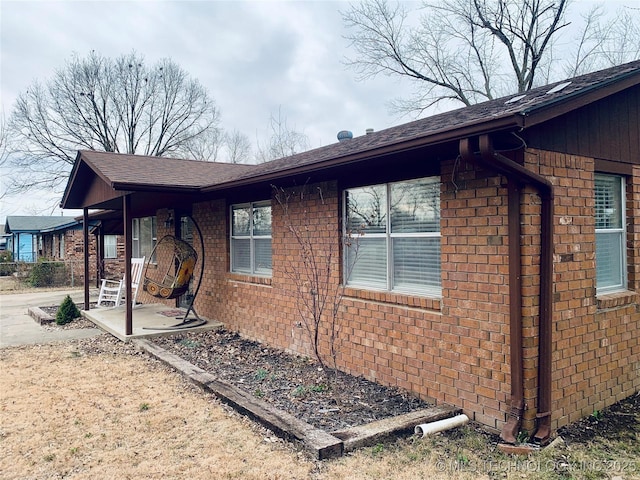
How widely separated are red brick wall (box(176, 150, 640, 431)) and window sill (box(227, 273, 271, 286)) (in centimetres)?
216

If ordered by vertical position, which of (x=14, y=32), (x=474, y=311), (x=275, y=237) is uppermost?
(x=14, y=32)

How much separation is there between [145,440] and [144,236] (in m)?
9.60

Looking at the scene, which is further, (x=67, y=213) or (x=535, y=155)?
(x=67, y=213)

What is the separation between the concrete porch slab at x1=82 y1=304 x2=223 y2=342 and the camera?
27.2 ft

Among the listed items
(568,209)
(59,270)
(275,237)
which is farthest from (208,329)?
(59,270)

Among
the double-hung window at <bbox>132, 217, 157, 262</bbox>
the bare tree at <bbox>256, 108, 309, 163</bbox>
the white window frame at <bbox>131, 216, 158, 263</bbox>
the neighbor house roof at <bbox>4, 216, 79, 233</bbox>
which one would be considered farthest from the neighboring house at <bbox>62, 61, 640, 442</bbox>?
the neighbor house roof at <bbox>4, 216, 79, 233</bbox>

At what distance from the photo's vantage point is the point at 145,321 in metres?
9.37

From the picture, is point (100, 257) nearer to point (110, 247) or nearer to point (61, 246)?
point (110, 247)

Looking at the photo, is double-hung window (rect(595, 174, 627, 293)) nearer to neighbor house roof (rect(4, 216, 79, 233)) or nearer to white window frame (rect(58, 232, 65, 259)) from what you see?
white window frame (rect(58, 232, 65, 259))

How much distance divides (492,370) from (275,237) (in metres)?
3.95

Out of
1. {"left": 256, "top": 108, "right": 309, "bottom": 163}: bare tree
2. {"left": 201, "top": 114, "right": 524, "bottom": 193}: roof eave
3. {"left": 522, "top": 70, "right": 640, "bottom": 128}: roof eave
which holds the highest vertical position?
{"left": 256, "top": 108, "right": 309, "bottom": 163}: bare tree

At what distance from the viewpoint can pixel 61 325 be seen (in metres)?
9.96

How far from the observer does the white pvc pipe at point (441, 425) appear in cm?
402

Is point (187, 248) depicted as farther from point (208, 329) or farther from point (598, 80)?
point (598, 80)
